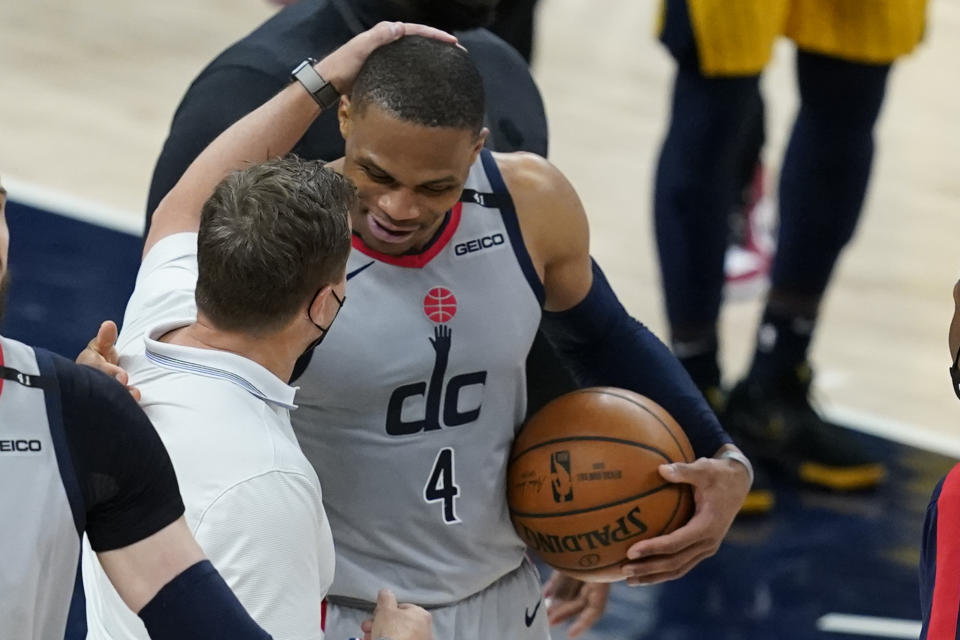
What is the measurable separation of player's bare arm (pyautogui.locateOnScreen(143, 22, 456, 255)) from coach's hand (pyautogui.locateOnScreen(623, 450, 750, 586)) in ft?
2.64

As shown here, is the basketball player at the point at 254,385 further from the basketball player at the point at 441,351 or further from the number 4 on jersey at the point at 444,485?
the number 4 on jersey at the point at 444,485

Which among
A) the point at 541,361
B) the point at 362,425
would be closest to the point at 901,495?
the point at 541,361

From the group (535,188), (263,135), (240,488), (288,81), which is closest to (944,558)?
(240,488)

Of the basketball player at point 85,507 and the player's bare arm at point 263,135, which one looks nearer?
the basketball player at point 85,507

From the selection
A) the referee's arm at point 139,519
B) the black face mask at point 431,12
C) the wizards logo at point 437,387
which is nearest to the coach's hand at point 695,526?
the wizards logo at point 437,387

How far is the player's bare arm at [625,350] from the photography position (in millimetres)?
2604

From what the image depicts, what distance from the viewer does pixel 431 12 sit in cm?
291

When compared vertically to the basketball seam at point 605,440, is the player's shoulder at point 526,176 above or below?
above

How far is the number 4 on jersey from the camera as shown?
2.56 m

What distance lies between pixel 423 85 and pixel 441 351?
41 cm

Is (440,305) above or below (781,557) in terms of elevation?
above

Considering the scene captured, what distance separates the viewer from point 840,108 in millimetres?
4406

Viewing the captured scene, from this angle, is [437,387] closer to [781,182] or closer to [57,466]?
[57,466]

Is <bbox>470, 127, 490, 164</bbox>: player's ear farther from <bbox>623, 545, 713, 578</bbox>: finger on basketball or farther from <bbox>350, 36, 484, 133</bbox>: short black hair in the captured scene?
<bbox>623, 545, 713, 578</bbox>: finger on basketball
